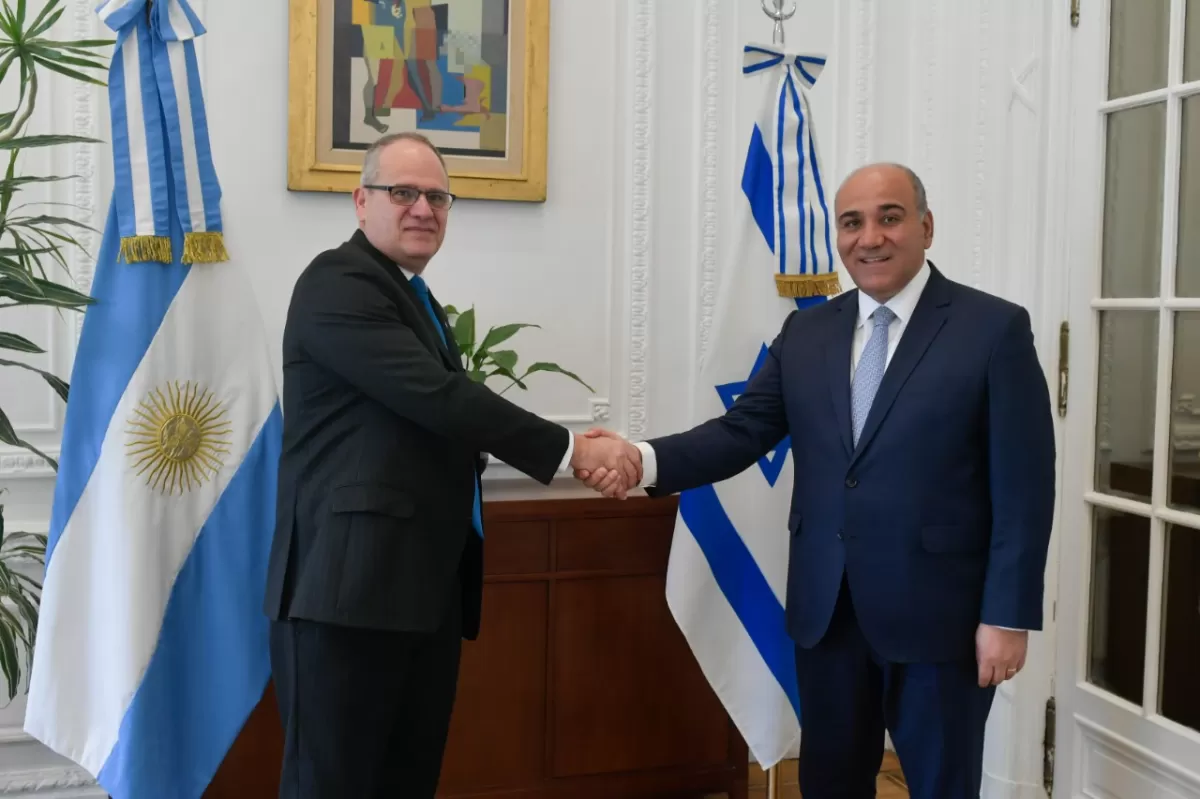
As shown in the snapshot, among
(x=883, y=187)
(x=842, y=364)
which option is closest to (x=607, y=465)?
(x=842, y=364)

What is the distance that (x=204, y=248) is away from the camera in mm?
1926

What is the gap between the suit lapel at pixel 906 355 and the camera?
64.6 inches

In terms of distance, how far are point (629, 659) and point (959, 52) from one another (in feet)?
6.23

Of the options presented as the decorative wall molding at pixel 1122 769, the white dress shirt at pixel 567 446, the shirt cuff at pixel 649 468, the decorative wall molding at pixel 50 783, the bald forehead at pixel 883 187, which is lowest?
the decorative wall molding at pixel 50 783

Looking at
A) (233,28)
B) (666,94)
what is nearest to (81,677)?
(233,28)

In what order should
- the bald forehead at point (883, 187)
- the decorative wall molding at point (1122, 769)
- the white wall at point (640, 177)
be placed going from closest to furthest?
the bald forehead at point (883, 187) → the decorative wall molding at point (1122, 769) → the white wall at point (640, 177)

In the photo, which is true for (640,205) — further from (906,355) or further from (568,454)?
(906,355)

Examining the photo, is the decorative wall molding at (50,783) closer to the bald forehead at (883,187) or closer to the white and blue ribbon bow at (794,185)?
the white and blue ribbon bow at (794,185)

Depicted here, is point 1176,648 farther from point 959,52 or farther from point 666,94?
point 666,94

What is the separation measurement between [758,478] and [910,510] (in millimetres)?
691

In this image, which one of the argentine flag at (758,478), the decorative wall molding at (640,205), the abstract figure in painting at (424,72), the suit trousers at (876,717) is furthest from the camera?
the decorative wall molding at (640,205)

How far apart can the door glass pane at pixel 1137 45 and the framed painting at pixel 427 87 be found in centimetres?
140

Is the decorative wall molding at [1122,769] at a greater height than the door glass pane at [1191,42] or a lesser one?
lesser

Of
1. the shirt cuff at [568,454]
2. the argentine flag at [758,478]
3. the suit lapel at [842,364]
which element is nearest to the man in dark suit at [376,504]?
the shirt cuff at [568,454]
